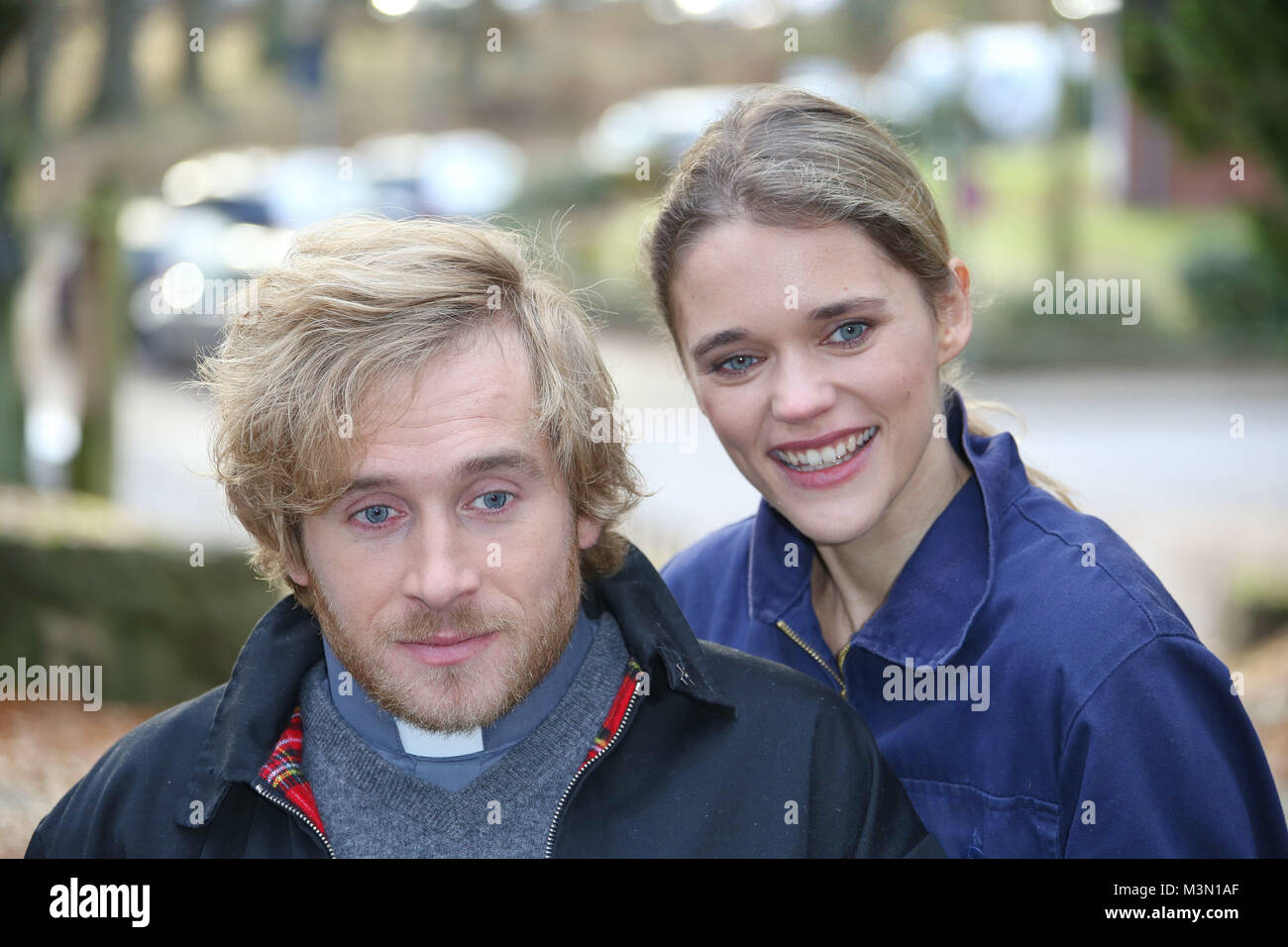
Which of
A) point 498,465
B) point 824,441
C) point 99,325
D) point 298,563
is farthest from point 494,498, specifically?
point 99,325

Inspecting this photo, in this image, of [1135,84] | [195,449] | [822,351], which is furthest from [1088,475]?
[822,351]

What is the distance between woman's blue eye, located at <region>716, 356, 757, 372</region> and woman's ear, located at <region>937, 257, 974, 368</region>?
17.3 inches

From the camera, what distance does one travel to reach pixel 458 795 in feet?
7.81

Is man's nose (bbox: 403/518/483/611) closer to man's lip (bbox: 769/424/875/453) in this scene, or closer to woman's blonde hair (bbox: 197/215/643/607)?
woman's blonde hair (bbox: 197/215/643/607)

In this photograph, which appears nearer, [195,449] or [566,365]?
[566,365]

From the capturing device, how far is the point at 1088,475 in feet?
42.5

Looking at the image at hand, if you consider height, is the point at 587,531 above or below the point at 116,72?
below

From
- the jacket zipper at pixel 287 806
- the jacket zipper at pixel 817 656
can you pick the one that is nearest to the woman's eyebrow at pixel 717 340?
the jacket zipper at pixel 817 656

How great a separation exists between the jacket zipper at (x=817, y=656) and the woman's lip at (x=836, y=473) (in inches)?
14.2

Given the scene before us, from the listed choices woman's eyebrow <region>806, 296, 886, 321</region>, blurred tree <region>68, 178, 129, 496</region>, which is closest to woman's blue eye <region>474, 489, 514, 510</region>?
woman's eyebrow <region>806, 296, 886, 321</region>

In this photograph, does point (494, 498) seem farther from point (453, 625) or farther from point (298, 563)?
point (298, 563)

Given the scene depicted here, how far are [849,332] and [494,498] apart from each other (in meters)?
0.78

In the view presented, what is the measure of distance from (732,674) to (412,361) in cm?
80
